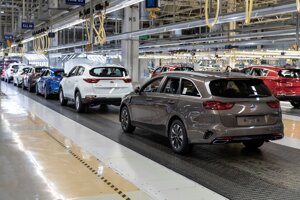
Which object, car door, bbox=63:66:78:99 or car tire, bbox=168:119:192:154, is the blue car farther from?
car tire, bbox=168:119:192:154

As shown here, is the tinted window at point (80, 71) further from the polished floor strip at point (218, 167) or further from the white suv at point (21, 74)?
the white suv at point (21, 74)

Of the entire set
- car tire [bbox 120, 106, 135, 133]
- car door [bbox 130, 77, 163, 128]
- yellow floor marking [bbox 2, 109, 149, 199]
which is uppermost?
car door [bbox 130, 77, 163, 128]

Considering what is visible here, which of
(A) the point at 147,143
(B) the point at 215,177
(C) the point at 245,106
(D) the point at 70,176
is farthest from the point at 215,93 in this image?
(D) the point at 70,176

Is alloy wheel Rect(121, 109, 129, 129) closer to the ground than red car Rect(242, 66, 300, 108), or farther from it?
closer to the ground

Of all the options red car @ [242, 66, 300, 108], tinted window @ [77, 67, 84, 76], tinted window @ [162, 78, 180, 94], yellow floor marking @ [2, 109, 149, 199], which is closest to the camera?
yellow floor marking @ [2, 109, 149, 199]

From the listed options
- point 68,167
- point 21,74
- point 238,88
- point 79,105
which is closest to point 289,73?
point 79,105

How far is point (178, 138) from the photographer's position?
24.3 ft

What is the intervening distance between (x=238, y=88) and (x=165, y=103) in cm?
142

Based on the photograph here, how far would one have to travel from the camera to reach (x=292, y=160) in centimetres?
712

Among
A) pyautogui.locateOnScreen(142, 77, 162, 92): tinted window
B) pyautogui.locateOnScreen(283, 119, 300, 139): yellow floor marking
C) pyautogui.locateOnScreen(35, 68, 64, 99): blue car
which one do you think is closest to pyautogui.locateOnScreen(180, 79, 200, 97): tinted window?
pyautogui.locateOnScreen(142, 77, 162, 92): tinted window

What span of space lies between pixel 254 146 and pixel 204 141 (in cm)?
167

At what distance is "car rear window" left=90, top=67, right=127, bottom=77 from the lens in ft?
41.8

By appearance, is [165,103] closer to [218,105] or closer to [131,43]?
[218,105]

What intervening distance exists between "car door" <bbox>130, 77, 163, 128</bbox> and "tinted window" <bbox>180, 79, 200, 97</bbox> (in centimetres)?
83
